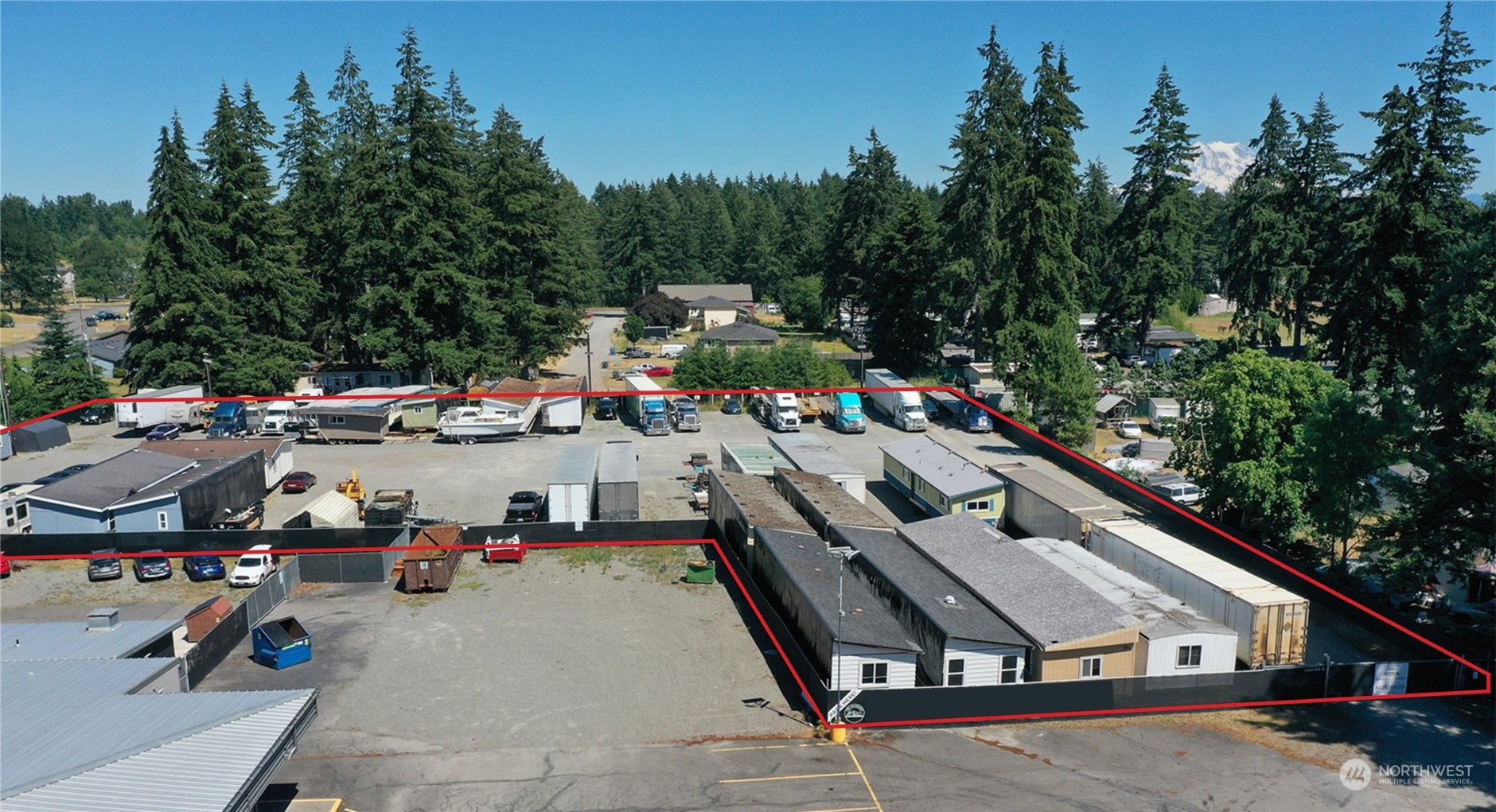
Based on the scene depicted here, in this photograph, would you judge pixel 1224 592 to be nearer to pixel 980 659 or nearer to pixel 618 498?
pixel 980 659

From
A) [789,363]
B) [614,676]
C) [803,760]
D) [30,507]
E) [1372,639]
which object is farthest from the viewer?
[789,363]

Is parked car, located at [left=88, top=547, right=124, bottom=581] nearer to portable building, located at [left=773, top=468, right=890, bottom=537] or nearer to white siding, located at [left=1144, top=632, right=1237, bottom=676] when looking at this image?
portable building, located at [left=773, top=468, right=890, bottom=537]

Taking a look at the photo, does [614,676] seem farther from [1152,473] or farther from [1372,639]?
[1152,473]

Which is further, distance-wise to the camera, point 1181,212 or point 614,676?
point 1181,212

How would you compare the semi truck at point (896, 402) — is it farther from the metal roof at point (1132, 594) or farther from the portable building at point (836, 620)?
the portable building at point (836, 620)

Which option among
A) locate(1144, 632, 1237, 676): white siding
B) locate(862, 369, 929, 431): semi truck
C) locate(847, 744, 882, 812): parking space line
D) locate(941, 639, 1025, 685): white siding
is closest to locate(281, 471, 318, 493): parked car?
locate(862, 369, 929, 431): semi truck

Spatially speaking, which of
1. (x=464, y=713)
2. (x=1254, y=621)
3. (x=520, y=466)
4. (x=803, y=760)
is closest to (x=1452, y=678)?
(x=1254, y=621)
